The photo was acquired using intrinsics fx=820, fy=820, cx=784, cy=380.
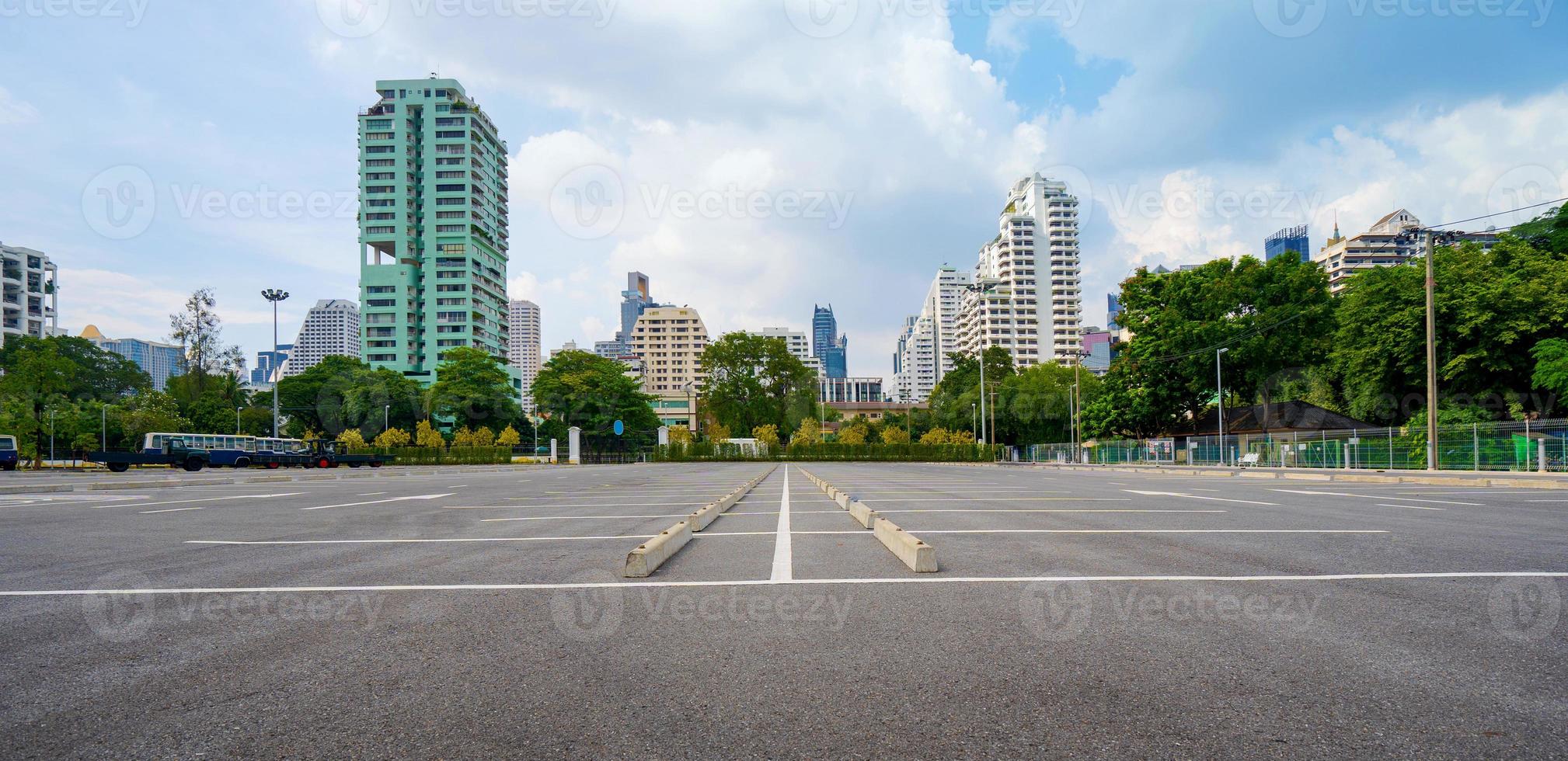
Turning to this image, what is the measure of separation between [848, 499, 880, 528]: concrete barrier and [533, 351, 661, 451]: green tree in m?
70.3

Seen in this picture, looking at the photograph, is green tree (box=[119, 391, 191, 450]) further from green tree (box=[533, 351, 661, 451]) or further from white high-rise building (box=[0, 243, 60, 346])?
white high-rise building (box=[0, 243, 60, 346])

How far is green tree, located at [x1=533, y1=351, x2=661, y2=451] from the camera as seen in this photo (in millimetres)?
79000

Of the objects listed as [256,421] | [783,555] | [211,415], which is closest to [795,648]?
[783,555]

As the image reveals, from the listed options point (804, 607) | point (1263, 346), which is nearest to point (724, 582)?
point (804, 607)

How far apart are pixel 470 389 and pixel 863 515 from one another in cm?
7514

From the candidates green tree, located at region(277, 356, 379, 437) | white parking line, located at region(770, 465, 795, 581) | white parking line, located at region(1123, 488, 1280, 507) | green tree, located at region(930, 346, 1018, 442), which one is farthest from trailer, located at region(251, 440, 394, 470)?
green tree, located at region(930, 346, 1018, 442)

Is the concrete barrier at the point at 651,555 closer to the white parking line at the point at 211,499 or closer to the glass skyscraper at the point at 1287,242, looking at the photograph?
the white parking line at the point at 211,499

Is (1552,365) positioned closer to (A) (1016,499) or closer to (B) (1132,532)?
(A) (1016,499)

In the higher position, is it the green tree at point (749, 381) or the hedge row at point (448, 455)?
the green tree at point (749, 381)

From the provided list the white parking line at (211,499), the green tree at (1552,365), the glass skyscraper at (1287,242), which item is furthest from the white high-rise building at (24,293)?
the glass skyscraper at (1287,242)

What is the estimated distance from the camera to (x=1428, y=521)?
938 cm

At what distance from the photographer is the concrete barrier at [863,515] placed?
843 centimetres

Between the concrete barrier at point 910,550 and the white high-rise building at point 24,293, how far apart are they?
465 feet

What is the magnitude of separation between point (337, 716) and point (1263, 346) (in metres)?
56.4
